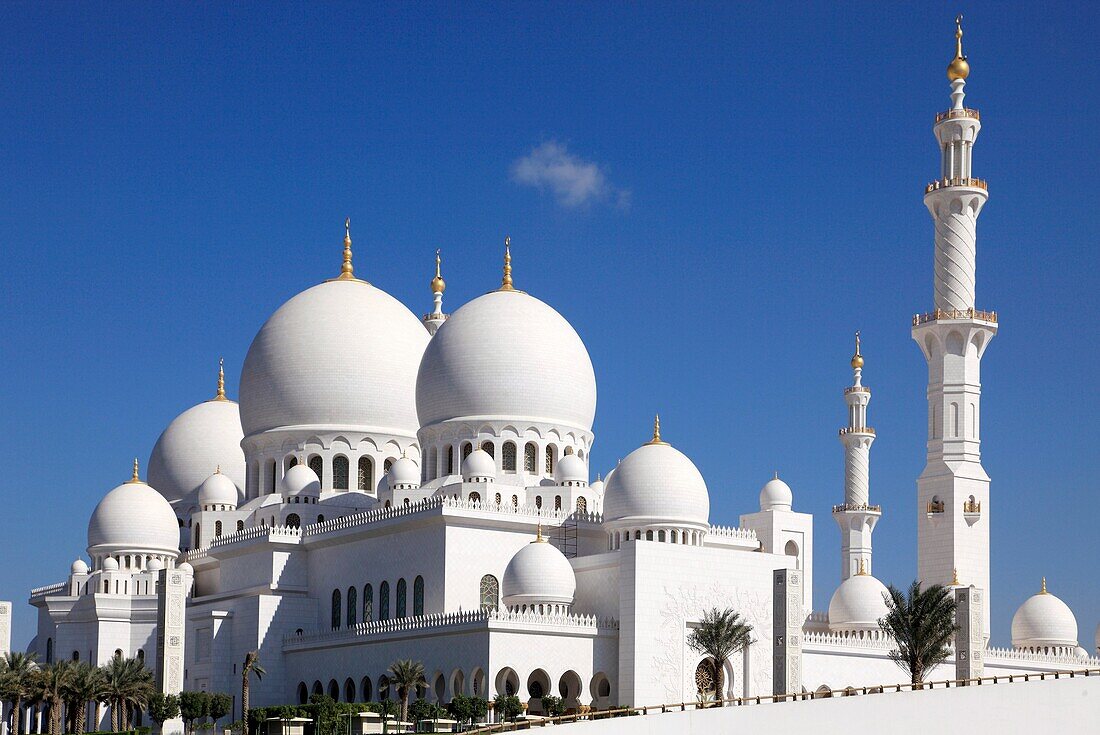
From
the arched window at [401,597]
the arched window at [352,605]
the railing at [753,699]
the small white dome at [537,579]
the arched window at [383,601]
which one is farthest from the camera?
the arched window at [352,605]

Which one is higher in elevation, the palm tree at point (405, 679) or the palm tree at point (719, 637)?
the palm tree at point (719, 637)

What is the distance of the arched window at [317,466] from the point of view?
2360 inches

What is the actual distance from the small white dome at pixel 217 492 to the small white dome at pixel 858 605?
21.5 meters

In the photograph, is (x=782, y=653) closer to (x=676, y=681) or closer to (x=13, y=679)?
(x=676, y=681)

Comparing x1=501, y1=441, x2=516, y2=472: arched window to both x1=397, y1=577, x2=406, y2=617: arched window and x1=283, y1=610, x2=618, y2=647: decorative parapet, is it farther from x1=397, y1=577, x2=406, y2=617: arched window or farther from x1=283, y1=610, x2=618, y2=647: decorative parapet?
x1=283, y1=610, x2=618, y2=647: decorative parapet

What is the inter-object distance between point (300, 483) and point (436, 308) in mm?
12371

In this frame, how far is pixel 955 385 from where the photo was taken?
5694 centimetres

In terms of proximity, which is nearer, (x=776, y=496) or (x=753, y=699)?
(x=753, y=699)

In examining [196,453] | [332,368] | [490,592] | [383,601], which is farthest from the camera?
[196,453]

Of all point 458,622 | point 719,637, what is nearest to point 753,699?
point 719,637

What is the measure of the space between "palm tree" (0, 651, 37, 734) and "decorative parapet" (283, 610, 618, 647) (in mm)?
8677

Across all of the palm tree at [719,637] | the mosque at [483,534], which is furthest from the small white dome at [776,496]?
the palm tree at [719,637]

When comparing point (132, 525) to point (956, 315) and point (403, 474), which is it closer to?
point (403, 474)

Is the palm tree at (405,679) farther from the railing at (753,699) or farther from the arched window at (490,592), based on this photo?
the arched window at (490,592)
